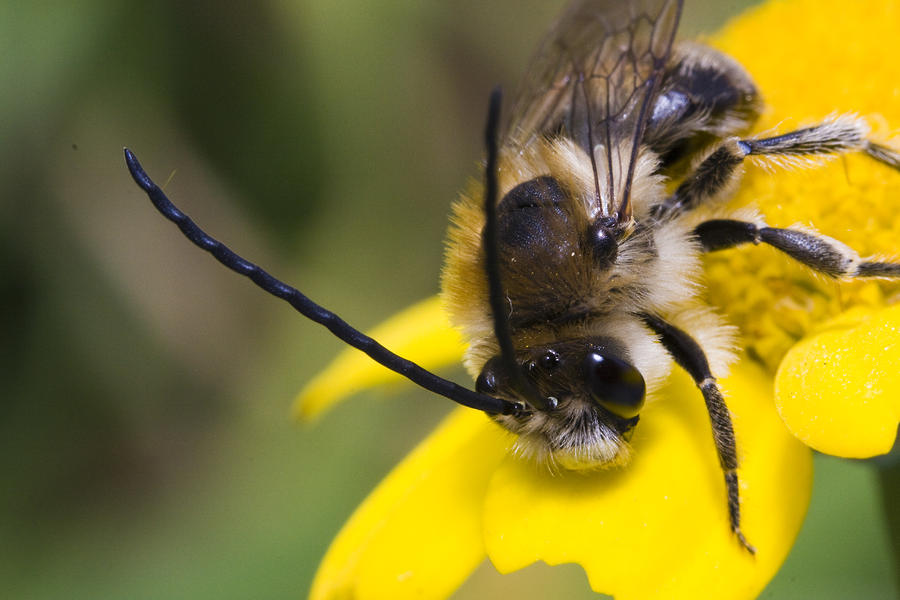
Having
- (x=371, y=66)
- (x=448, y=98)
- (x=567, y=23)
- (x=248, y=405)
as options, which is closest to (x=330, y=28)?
(x=371, y=66)

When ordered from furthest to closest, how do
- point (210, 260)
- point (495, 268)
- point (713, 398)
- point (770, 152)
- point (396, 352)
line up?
1. point (210, 260)
2. point (396, 352)
3. point (770, 152)
4. point (713, 398)
5. point (495, 268)

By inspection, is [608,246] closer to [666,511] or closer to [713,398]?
[713,398]

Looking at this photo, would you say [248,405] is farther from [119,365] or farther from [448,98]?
[448,98]

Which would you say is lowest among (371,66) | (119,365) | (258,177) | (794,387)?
(119,365)

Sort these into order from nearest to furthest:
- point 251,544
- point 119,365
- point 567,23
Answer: point 567,23 → point 251,544 → point 119,365

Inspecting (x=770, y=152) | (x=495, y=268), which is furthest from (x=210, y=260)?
(x=495, y=268)

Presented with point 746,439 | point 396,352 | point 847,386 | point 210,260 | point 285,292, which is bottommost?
point 210,260

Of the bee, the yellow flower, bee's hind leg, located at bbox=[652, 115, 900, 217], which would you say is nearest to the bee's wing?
the bee

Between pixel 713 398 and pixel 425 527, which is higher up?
pixel 713 398
